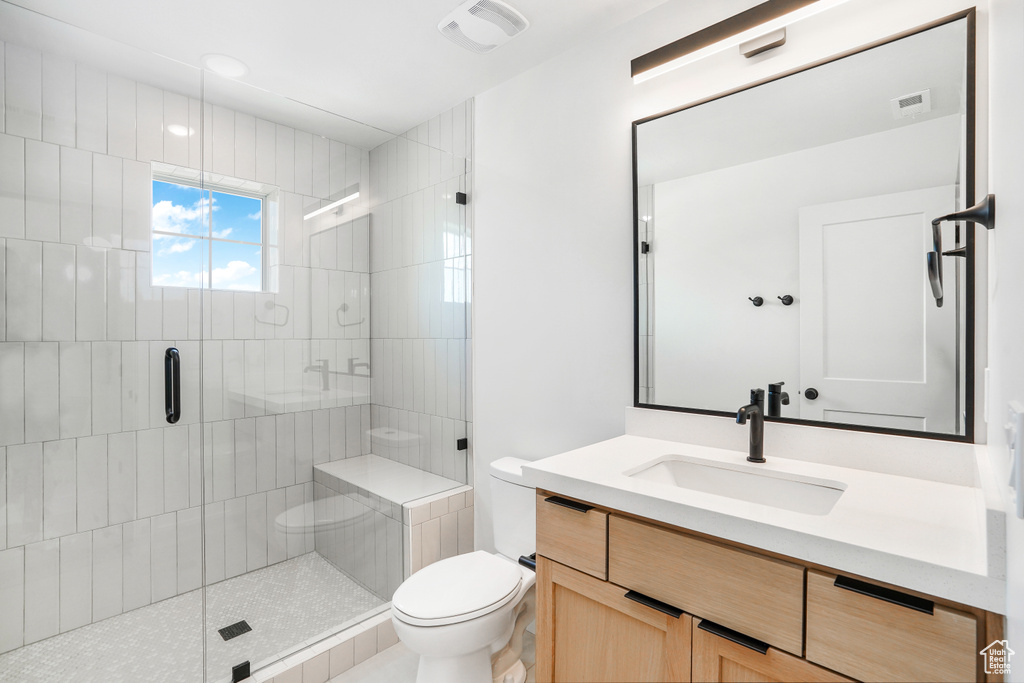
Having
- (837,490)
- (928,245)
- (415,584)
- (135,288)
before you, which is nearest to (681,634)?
(837,490)

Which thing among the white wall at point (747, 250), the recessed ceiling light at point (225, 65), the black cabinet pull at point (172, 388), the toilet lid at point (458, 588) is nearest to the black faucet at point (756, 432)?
the white wall at point (747, 250)

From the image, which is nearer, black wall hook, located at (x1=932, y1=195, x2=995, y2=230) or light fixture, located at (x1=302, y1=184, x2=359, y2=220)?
black wall hook, located at (x1=932, y1=195, x2=995, y2=230)

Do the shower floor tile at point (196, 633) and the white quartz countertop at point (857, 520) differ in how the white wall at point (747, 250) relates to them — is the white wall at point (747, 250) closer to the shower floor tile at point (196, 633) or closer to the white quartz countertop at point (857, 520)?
the white quartz countertop at point (857, 520)

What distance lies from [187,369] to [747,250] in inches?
77.8

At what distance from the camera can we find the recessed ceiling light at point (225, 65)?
78.2 inches

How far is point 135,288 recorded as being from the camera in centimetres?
167

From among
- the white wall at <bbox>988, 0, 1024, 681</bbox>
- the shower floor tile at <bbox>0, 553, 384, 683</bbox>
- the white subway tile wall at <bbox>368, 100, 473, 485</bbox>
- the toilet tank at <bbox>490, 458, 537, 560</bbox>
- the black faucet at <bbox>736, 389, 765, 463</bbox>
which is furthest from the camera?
the white subway tile wall at <bbox>368, 100, 473, 485</bbox>

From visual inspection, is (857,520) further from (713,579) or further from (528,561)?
(528,561)

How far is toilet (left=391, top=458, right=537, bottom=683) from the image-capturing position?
147 cm

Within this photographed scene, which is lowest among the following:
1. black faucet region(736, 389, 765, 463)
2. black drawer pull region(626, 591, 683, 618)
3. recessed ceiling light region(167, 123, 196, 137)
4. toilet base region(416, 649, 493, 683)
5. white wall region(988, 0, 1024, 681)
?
toilet base region(416, 649, 493, 683)

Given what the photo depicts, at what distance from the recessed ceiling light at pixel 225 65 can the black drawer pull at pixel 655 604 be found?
2.38m

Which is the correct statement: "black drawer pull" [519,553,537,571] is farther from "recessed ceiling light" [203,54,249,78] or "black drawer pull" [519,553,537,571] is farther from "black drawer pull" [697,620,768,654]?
"recessed ceiling light" [203,54,249,78]

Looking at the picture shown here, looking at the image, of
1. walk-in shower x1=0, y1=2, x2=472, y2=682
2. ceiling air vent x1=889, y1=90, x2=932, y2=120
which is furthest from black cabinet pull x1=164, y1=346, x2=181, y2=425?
ceiling air vent x1=889, y1=90, x2=932, y2=120

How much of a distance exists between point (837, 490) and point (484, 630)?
42.6 inches
